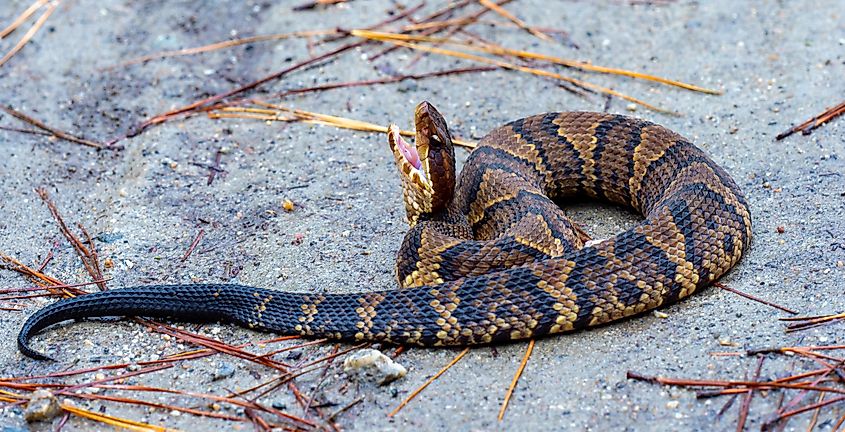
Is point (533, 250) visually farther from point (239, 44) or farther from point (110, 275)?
point (239, 44)

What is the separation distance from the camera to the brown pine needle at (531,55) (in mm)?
7066

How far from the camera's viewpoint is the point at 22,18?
8250mm

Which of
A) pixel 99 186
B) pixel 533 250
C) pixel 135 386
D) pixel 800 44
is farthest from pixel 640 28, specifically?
pixel 135 386

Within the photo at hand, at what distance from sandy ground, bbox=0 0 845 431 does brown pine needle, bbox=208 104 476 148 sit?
0.10 meters

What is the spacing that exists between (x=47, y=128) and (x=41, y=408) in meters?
3.27

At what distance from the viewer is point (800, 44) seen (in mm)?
7168

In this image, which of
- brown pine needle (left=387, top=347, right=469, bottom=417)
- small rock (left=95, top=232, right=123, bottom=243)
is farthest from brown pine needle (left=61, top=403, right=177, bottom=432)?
small rock (left=95, top=232, right=123, bottom=243)

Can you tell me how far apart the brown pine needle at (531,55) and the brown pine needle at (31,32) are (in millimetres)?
2739

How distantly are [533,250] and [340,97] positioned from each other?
2.70m

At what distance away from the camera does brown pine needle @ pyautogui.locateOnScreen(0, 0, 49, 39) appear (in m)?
8.09

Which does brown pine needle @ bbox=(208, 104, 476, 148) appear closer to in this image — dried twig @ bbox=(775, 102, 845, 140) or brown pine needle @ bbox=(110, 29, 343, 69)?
brown pine needle @ bbox=(110, 29, 343, 69)

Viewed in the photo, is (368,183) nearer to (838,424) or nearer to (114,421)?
(114,421)

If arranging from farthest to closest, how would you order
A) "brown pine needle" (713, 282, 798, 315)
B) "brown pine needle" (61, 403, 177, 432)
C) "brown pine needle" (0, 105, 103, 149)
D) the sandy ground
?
"brown pine needle" (0, 105, 103, 149), "brown pine needle" (713, 282, 798, 315), the sandy ground, "brown pine needle" (61, 403, 177, 432)

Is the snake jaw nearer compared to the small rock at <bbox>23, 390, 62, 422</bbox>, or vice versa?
the small rock at <bbox>23, 390, 62, 422</bbox>
